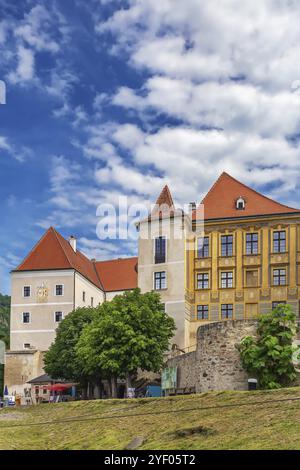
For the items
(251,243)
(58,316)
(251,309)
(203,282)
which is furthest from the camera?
(58,316)

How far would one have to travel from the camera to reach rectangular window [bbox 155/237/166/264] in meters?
69.9

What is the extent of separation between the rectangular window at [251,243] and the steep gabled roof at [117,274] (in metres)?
26.3

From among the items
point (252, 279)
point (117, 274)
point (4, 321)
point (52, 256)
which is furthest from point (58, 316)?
point (4, 321)

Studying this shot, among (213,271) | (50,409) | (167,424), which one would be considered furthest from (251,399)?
(213,271)

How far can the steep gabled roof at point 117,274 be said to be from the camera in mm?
92875

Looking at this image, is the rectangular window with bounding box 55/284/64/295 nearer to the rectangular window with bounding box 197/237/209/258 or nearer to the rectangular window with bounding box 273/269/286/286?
the rectangular window with bounding box 197/237/209/258

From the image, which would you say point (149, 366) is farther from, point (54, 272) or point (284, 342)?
point (54, 272)

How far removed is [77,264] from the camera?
86125 millimetres

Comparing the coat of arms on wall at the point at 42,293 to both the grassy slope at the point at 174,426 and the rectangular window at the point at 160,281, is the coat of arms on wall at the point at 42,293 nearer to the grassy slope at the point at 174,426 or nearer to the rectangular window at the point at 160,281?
the rectangular window at the point at 160,281

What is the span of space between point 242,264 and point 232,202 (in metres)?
5.86

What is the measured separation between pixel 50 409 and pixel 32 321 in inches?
1331

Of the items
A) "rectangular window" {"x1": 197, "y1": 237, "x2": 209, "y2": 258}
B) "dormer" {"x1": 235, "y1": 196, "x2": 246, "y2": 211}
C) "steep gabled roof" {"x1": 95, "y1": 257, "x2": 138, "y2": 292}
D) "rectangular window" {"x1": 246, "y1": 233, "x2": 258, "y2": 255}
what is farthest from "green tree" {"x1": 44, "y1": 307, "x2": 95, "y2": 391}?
"steep gabled roof" {"x1": 95, "y1": 257, "x2": 138, "y2": 292}

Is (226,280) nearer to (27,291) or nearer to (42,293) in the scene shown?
(42,293)

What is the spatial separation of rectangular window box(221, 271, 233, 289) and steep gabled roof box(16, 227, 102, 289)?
19548mm
